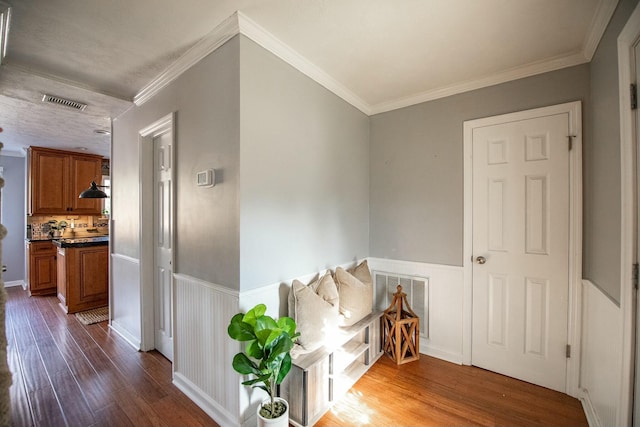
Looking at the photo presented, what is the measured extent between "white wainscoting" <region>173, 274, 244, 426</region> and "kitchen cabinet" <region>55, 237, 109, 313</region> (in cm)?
265

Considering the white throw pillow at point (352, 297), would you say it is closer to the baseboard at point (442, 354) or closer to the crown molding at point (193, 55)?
the baseboard at point (442, 354)

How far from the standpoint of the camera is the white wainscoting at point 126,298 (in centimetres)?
Answer: 273

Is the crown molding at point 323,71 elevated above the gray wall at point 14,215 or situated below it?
above

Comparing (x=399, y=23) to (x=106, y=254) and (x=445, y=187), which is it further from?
(x=106, y=254)

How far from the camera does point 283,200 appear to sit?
1989 millimetres

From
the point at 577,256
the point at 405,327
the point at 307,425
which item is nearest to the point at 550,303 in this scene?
the point at 577,256

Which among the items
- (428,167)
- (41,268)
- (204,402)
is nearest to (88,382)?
(204,402)

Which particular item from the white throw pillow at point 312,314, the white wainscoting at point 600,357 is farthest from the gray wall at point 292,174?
the white wainscoting at point 600,357

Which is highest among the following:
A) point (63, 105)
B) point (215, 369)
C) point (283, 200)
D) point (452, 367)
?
point (63, 105)

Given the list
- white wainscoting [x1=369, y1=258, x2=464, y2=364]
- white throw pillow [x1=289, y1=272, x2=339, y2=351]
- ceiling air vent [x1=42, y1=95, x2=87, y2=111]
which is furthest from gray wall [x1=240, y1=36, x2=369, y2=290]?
ceiling air vent [x1=42, y1=95, x2=87, y2=111]

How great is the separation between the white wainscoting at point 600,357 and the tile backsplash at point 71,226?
7390 millimetres

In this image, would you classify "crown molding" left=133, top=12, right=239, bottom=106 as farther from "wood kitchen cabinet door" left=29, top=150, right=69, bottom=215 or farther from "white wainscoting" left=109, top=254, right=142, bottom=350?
"wood kitchen cabinet door" left=29, top=150, right=69, bottom=215

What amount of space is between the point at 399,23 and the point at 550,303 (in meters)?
2.34

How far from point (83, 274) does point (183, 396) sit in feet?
9.58
